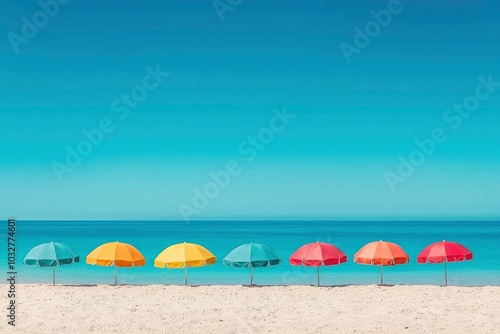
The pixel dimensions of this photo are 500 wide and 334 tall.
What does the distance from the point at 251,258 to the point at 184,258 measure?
2.63 metres

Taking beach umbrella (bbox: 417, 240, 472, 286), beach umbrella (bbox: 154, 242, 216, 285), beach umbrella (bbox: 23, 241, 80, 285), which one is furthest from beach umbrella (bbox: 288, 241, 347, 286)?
beach umbrella (bbox: 23, 241, 80, 285)

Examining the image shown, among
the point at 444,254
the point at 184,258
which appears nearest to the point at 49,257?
the point at 184,258

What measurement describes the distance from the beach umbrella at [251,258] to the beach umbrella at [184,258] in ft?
3.03

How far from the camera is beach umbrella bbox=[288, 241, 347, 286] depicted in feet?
71.9

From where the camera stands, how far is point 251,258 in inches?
878

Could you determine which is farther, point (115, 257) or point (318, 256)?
point (115, 257)

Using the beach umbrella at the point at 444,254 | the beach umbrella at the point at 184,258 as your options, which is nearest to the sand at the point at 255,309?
the beach umbrella at the point at 184,258

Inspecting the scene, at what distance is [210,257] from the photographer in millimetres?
23016

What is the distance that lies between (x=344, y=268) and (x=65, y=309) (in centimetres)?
2241

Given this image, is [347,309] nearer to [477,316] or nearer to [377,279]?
[477,316]

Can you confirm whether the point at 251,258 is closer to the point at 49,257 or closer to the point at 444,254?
the point at 444,254

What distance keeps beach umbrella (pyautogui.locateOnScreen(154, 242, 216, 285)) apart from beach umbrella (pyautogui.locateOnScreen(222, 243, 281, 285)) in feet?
3.03

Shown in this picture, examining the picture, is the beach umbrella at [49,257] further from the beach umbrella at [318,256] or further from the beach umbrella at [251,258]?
the beach umbrella at [318,256]

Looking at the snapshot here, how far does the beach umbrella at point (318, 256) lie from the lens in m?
21.9
